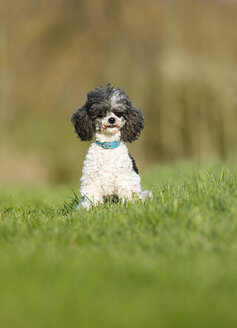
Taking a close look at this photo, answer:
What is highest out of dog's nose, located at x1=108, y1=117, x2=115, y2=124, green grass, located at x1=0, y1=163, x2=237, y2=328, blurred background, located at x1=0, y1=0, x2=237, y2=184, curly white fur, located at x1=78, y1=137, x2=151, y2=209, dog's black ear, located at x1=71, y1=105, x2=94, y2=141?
blurred background, located at x1=0, y1=0, x2=237, y2=184

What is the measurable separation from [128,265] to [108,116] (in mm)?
2653

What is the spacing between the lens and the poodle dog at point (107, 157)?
5.89 meters

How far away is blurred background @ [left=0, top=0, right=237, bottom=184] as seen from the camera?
21.9 m

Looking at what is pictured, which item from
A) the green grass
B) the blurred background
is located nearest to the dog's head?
the green grass

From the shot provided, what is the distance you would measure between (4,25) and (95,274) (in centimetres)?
2007

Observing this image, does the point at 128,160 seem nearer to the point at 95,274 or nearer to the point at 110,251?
the point at 110,251

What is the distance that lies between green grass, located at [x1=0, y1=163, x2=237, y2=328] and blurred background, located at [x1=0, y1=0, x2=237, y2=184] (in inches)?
651

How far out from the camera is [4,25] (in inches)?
857

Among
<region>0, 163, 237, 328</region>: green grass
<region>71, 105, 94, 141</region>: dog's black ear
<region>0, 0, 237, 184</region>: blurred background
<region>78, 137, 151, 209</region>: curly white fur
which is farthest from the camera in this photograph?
<region>0, 0, 237, 184</region>: blurred background

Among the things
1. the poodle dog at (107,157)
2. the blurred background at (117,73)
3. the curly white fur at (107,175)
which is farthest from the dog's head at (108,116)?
the blurred background at (117,73)

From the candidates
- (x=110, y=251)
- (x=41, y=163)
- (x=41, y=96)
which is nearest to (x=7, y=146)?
(x=41, y=163)

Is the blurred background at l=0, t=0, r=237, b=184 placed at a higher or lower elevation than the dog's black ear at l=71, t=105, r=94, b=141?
higher

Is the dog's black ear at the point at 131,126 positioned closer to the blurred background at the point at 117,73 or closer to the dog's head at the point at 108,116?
the dog's head at the point at 108,116

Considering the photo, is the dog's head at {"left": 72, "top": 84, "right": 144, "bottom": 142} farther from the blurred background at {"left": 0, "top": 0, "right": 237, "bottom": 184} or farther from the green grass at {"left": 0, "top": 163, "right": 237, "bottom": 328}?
the blurred background at {"left": 0, "top": 0, "right": 237, "bottom": 184}
